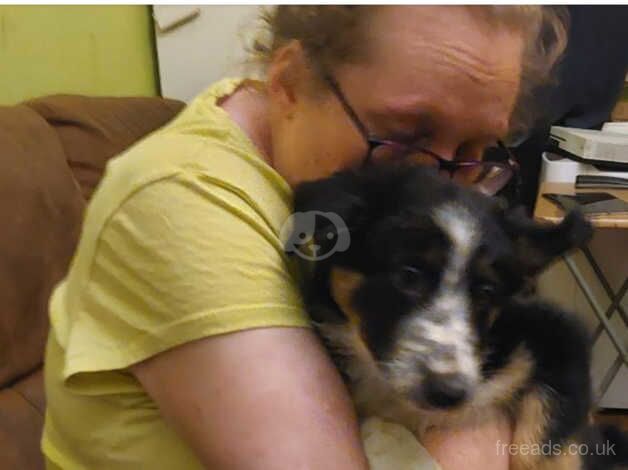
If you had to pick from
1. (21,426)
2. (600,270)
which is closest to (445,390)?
(21,426)

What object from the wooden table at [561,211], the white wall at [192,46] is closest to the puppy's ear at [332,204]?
the wooden table at [561,211]

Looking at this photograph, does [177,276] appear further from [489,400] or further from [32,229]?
[32,229]

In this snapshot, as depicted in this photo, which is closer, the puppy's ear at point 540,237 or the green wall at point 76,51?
the puppy's ear at point 540,237

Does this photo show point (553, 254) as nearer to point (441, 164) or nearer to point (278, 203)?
point (441, 164)

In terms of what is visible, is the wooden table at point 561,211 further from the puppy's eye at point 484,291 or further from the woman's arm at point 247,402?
the woman's arm at point 247,402

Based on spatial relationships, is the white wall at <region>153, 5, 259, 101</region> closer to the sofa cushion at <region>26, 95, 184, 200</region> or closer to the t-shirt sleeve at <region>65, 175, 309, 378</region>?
the sofa cushion at <region>26, 95, 184, 200</region>

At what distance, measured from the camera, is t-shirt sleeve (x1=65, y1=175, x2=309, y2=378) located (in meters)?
0.80

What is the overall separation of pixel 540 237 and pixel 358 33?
0.32 meters

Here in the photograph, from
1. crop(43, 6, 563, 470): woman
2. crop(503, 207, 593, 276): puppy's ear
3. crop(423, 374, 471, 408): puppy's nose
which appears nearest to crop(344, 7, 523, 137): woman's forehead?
crop(43, 6, 563, 470): woman

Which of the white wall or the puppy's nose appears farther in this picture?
the white wall

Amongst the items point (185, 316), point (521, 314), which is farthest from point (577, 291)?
point (185, 316)

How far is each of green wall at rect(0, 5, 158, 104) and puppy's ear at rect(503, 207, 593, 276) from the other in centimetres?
156

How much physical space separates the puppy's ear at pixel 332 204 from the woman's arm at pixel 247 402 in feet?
0.49

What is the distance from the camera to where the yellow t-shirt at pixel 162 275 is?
808mm
